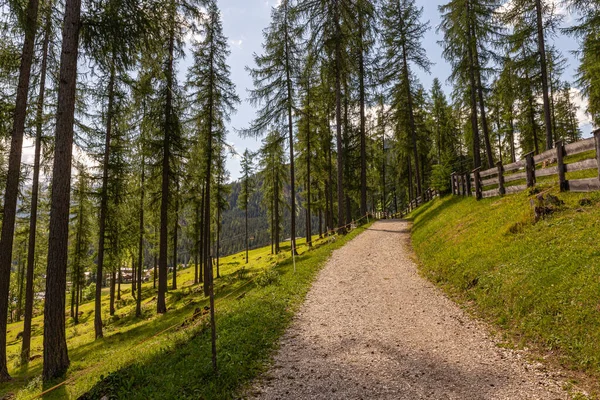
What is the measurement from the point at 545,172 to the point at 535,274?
20.0 feet

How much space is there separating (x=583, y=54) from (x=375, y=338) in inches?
921

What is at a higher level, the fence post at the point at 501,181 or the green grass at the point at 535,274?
the fence post at the point at 501,181

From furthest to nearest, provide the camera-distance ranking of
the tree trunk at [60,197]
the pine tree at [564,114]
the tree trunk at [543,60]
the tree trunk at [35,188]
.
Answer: the pine tree at [564,114] < the tree trunk at [543,60] < the tree trunk at [35,188] < the tree trunk at [60,197]

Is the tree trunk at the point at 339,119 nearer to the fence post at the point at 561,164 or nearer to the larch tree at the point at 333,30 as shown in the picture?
the larch tree at the point at 333,30

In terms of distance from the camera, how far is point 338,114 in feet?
63.0

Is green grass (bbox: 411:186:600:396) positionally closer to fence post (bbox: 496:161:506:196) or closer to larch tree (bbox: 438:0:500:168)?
fence post (bbox: 496:161:506:196)

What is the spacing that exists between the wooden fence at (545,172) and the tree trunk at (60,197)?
527 inches

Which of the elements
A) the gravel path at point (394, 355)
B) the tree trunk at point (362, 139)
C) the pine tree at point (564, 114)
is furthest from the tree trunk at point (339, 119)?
the pine tree at point (564, 114)

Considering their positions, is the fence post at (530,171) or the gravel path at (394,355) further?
the fence post at (530,171)

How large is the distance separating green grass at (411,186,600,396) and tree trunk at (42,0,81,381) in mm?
9976

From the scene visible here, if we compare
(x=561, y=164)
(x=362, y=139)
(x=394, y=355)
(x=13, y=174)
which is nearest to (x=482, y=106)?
(x=362, y=139)

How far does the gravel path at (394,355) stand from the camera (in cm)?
434

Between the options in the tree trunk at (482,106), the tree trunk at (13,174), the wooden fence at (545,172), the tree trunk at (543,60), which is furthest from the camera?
the tree trunk at (482,106)

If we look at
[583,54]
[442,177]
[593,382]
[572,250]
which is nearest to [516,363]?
[593,382]
